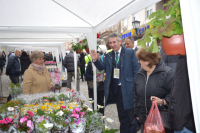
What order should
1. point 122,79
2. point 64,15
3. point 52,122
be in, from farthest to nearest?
point 64,15
point 122,79
point 52,122

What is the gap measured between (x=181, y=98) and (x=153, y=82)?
3.35 feet

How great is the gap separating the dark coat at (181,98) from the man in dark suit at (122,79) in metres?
1.84

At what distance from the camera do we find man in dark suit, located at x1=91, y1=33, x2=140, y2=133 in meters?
3.05

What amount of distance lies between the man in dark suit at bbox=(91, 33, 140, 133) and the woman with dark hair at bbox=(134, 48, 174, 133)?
2.48 ft

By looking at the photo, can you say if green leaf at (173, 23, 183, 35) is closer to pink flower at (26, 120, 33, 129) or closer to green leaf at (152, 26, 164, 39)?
green leaf at (152, 26, 164, 39)

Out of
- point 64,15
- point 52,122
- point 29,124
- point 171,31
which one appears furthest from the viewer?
point 64,15

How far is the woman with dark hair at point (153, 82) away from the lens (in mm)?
2119

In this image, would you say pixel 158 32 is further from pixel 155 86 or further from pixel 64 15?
pixel 64 15

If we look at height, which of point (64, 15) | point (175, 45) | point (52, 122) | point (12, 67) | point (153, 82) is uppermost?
point (64, 15)

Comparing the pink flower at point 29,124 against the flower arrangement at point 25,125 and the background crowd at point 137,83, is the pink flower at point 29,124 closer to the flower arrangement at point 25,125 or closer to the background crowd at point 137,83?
the flower arrangement at point 25,125

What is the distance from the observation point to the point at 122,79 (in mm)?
3072

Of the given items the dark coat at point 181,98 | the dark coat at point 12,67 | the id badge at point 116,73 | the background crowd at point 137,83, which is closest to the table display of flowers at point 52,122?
the background crowd at point 137,83

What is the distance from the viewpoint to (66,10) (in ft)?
12.8

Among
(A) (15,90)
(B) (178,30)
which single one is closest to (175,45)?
(B) (178,30)
